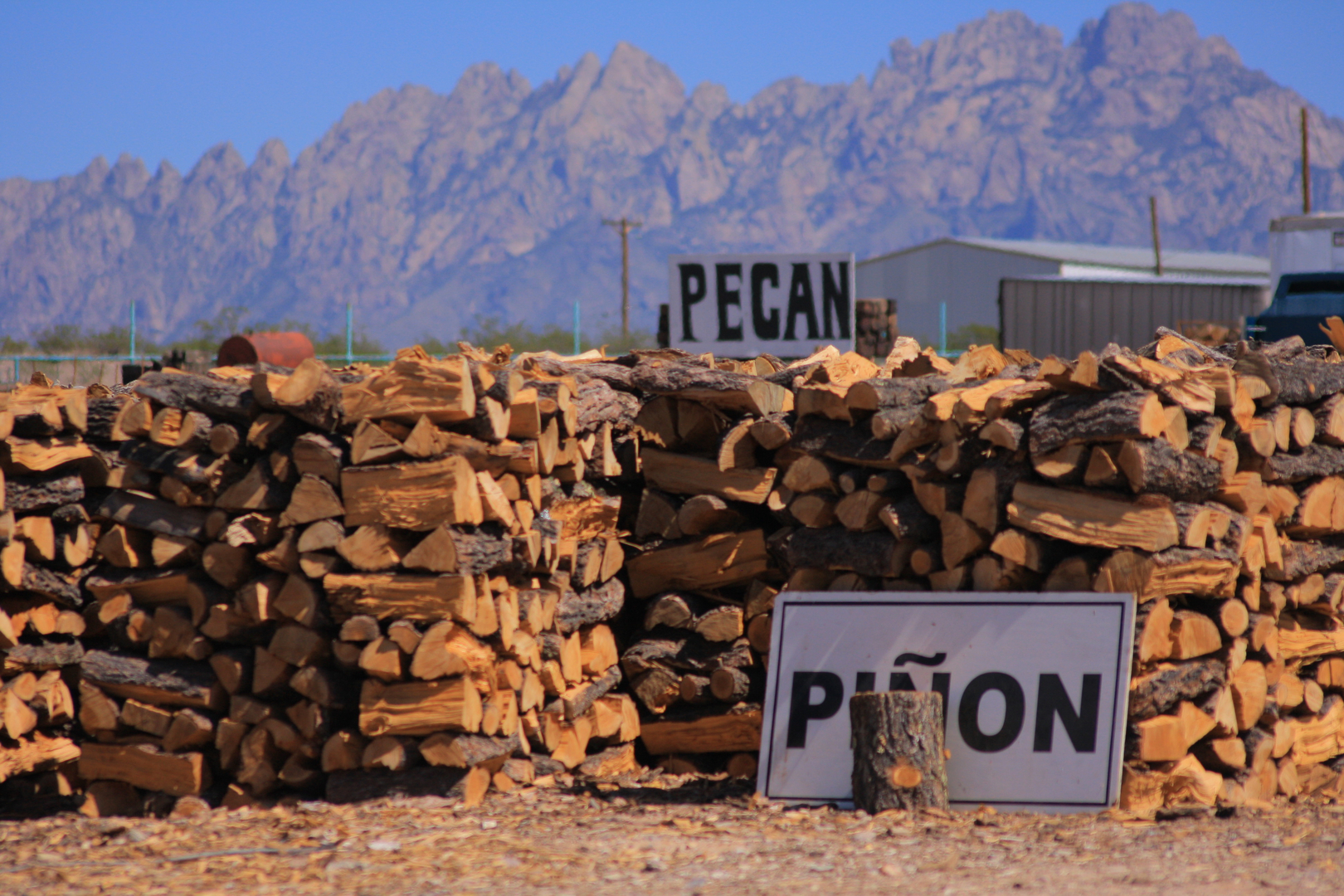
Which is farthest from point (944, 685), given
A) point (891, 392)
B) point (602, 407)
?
point (602, 407)

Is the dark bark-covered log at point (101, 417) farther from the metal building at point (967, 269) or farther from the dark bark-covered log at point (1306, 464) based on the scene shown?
the metal building at point (967, 269)

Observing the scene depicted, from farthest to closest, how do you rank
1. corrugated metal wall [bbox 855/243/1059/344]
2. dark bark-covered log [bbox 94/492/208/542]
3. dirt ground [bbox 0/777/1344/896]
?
corrugated metal wall [bbox 855/243/1059/344]
dark bark-covered log [bbox 94/492/208/542]
dirt ground [bbox 0/777/1344/896]

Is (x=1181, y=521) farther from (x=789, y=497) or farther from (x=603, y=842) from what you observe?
(x=603, y=842)

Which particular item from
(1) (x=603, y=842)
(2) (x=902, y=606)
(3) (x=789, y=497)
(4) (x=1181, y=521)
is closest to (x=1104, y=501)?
(4) (x=1181, y=521)

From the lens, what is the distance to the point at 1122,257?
213 ft

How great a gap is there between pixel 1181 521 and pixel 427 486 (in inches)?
106

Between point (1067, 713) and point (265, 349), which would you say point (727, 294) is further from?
point (265, 349)

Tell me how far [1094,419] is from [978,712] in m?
1.11

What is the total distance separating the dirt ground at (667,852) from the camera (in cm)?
339

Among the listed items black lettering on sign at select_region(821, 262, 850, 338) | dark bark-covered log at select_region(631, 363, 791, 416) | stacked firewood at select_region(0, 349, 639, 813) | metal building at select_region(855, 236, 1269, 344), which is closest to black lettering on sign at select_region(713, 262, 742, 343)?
black lettering on sign at select_region(821, 262, 850, 338)

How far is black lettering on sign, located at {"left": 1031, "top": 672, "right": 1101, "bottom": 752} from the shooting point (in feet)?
13.7

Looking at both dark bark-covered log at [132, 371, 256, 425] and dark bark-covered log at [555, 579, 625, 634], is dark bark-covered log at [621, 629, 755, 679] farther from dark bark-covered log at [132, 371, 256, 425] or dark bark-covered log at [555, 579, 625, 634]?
dark bark-covered log at [132, 371, 256, 425]

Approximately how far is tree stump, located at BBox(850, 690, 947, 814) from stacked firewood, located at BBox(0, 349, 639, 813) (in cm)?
137

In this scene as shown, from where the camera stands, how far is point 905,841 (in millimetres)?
3785
